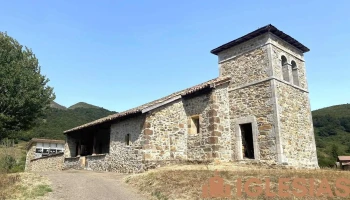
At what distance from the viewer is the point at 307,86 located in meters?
16.9

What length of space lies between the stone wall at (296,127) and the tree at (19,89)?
17.1 meters

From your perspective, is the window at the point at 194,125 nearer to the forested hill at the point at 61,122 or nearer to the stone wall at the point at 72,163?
the stone wall at the point at 72,163

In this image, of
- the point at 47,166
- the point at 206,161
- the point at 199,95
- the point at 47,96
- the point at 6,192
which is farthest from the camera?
the point at 47,166

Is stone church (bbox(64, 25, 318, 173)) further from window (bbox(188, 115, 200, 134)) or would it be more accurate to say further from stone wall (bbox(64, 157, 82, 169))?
stone wall (bbox(64, 157, 82, 169))

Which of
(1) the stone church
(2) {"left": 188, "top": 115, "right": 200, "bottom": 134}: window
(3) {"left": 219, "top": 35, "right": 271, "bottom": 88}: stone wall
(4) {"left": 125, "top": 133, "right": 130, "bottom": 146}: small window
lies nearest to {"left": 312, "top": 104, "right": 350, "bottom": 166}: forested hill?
(1) the stone church

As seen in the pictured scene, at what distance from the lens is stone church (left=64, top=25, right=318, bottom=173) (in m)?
14.1

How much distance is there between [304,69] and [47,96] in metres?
19.1

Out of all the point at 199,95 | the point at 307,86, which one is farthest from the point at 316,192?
the point at 307,86

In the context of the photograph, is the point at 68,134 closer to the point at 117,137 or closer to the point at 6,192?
the point at 117,137

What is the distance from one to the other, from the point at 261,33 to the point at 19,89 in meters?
16.9

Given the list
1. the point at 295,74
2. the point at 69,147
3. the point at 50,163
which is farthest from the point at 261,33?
the point at 50,163

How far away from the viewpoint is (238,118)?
602 inches

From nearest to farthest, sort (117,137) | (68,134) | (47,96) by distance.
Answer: (117,137) < (47,96) < (68,134)

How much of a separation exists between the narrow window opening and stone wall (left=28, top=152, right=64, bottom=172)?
1717 cm
